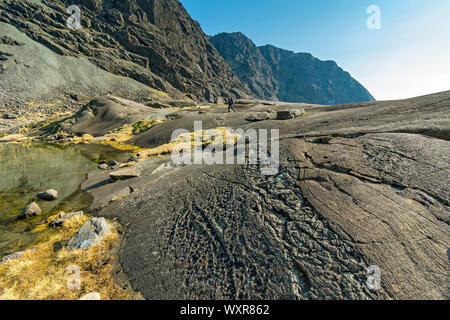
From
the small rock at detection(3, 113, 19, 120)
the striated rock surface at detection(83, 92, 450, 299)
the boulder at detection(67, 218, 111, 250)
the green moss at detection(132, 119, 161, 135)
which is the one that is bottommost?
the boulder at detection(67, 218, 111, 250)

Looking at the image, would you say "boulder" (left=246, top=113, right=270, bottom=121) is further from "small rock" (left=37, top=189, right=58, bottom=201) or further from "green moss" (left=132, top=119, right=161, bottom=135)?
"small rock" (left=37, top=189, right=58, bottom=201)

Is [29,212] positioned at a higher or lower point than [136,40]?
lower

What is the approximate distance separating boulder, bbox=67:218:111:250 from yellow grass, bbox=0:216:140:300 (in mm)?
172

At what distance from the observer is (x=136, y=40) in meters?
116

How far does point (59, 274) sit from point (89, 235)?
1418 millimetres

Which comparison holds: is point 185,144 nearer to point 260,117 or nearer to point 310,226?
point 260,117

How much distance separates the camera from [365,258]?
415 centimetres

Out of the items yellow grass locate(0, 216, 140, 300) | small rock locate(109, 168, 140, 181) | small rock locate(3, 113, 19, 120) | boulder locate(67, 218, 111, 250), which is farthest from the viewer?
small rock locate(3, 113, 19, 120)

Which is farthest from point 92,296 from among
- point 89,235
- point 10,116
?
point 10,116

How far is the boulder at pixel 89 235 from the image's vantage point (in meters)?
6.14

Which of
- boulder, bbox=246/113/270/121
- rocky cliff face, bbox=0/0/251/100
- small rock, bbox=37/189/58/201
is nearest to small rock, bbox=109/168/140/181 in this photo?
small rock, bbox=37/189/58/201

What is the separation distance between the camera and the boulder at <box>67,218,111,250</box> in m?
6.14

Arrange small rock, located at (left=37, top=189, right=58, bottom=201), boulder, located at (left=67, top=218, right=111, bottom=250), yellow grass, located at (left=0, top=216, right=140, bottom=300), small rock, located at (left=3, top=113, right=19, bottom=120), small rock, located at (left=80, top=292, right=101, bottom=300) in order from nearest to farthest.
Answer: small rock, located at (left=80, top=292, right=101, bottom=300) → yellow grass, located at (left=0, top=216, right=140, bottom=300) → boulder, located at (left=67, top=218, right=111, bottom=250) → small rock, located at (left=37, top=189, right=58, bottom=201) → small rock, located at (left=3, top=113, right=19, bottom=120)
